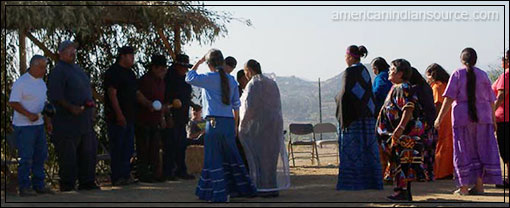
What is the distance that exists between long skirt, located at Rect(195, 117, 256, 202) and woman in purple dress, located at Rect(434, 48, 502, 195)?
2317 mm

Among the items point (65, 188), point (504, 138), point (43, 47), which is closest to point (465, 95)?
point (504, 138)

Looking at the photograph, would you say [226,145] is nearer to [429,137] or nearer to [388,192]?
[388,192]

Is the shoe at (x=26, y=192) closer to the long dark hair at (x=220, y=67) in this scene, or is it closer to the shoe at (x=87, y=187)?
the shoe at (x=87, y=187)

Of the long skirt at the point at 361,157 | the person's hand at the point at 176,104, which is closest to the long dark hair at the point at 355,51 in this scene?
the long skirt at the point at 361,157

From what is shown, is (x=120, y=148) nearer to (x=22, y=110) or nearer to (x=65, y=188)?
(x=65, y=188)

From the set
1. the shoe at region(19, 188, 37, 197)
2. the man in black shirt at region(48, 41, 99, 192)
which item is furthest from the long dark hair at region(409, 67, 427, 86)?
the shoe at region(19, 188, 37, 197)

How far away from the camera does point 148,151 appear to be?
12.6 m

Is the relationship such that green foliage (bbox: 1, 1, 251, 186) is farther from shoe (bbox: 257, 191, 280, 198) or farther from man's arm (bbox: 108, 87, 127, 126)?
shoe (bbox: 257, 191, 280, 198)

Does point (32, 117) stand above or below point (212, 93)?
below

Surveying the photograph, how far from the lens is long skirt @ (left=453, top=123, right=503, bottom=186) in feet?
36.1

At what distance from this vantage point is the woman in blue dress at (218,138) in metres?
10.2

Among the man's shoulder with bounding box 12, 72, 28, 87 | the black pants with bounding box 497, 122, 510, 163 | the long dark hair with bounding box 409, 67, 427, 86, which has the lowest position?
the black pants with bounding box 497, 122, 510, 163

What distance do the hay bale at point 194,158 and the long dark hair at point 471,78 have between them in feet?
15.1

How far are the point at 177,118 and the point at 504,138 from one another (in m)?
4.22
